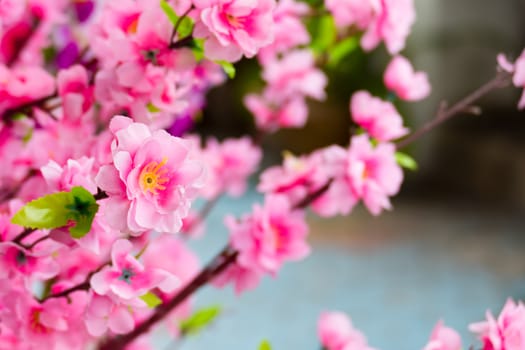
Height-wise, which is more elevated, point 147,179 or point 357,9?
point 357,9

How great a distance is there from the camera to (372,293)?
1595 mm

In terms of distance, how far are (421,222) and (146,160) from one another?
2004 mm

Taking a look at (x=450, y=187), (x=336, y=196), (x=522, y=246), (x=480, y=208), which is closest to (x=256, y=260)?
(x=336, y=196)

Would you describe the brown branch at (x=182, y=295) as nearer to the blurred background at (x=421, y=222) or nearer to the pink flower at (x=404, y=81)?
the pink flower at (x=404, y=81)

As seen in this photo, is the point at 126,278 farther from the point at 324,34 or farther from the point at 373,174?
the point at 324,34

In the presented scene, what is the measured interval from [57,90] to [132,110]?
6cm

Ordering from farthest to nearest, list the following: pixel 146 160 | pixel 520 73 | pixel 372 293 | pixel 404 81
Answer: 1. pixel 372 293
2. pixel 404 81
3. pixel 520 73
4. pixel 146 160

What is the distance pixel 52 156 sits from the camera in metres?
0.42

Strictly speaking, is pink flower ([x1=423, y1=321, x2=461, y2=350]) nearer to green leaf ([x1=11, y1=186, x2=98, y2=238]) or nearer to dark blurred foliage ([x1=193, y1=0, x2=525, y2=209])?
green leaf ([x1=11, y1=186, x2=98, y2=238])

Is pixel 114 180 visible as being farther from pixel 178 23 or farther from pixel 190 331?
pixel 190 331

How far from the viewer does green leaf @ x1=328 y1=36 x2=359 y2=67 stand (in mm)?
523

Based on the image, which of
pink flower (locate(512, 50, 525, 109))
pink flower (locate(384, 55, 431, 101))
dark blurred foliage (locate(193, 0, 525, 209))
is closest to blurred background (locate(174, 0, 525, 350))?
dark blurred foliage (locate(193, 0, 525, 209))

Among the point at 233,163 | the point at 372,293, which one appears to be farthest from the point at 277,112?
the point at 372,293

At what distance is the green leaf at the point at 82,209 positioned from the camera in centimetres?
28
